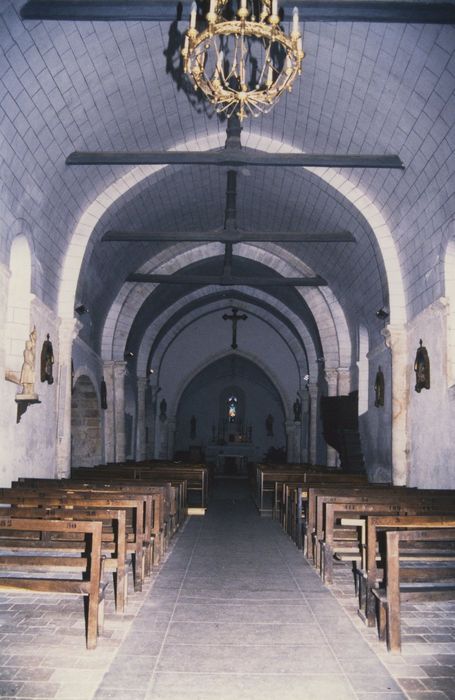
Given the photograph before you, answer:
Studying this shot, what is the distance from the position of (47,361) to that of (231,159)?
4.73 meters

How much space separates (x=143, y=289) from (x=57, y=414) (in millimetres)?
7401

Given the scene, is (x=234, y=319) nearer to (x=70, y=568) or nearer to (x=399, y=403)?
(x=399, y=403)

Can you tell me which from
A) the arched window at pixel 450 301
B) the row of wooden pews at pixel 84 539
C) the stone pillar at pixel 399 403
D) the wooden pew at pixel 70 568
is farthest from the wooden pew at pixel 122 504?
the stone pillar at pixel 399 403

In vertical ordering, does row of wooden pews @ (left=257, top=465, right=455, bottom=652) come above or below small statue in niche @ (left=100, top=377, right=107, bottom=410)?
below

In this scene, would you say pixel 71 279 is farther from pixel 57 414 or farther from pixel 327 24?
pixel 327 24

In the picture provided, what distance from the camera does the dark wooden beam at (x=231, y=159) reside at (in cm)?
1076

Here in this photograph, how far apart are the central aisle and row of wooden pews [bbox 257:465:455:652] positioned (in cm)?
27

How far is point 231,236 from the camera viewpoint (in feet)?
50.2

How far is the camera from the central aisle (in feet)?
13.2

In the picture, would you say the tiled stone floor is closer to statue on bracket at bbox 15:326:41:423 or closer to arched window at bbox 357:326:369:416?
statue on bracket at bbox 15:326:41:423

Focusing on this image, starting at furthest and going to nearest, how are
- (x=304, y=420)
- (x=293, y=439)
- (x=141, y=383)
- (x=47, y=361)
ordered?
(x=293, y=439) → (x=304, y=420) → (x=141, y=383) → (x=47, y=361)

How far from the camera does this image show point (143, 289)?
19.4 metres

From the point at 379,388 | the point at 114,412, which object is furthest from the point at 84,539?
the point at 114,412

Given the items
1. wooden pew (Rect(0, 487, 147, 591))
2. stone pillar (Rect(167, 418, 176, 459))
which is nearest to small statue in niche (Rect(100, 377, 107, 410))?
wooden pew (Rect(0, 487, 147, 591))
